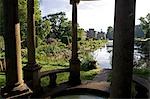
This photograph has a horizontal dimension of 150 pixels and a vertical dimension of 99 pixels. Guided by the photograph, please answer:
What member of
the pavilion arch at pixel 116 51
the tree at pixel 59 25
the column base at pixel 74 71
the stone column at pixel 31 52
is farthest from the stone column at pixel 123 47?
the tree at pixel 59 25

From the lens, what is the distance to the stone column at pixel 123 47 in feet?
11.7

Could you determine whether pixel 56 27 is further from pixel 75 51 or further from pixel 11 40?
pixel 11 40

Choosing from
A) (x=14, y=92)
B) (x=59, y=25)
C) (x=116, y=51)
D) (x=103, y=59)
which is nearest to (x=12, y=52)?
(x=14, y=92)

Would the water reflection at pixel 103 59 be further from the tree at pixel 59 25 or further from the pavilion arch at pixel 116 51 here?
the pavilion arch at pixel 116 51

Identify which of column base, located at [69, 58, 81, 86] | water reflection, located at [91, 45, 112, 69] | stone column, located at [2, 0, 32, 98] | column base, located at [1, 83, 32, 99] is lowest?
water reflection, located at [91, 45, 112, 69]

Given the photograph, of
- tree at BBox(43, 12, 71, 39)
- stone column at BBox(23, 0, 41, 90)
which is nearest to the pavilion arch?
stone column at BBox(23, 0, 41, 90)

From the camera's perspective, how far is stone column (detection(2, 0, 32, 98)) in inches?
200

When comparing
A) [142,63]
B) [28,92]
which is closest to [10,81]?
[28,92]

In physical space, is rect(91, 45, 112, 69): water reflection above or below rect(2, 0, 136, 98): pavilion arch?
below

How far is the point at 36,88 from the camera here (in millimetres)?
9898

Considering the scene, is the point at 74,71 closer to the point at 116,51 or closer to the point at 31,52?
the point at 31,52

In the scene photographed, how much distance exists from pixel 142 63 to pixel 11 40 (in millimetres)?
16371

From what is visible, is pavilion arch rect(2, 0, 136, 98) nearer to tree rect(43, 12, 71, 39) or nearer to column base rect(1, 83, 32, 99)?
column base rect(1, 83, 32, 99)

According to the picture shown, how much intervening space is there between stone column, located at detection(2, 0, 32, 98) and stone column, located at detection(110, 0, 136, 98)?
2.32 meters
